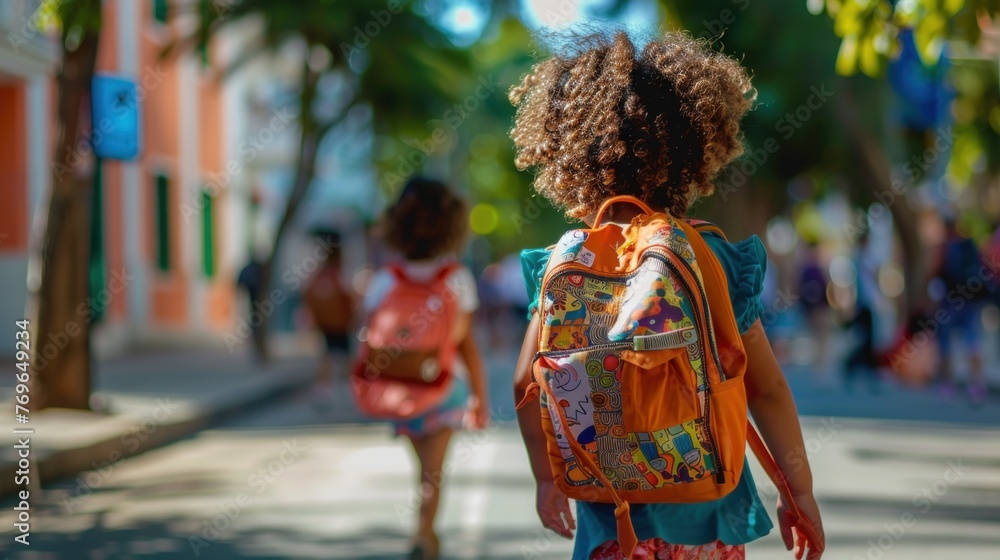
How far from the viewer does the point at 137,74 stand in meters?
22.9

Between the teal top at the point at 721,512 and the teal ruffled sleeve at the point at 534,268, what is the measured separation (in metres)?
0.01

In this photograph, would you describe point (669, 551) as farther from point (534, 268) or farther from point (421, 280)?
point (421, 280)

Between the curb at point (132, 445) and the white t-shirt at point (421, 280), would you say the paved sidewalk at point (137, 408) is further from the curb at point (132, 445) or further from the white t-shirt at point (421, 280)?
the white t-shirt at point (421, 280)

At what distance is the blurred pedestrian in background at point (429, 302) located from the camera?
5.34 metres

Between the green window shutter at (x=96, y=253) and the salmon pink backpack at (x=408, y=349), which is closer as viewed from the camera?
the salmon pink backpack at (x=408, y=349)

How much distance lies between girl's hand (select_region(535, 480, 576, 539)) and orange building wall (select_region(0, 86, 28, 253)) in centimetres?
1685

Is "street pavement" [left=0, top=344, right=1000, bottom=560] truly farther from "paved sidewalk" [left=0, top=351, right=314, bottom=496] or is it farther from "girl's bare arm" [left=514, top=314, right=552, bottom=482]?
"girl's bare arm" [left=514, top=314, right=552, bottom=482]

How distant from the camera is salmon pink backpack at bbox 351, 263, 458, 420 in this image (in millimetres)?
5258

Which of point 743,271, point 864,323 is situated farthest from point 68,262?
point 743,271

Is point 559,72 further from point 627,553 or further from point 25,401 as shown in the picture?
point 25,401

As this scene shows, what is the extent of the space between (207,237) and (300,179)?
826cm

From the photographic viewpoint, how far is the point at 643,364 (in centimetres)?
238

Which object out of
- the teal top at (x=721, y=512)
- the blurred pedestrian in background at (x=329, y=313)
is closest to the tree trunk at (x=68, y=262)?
the blurred pedestrian in background at (x=329, y=313)

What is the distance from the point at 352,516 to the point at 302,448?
332 centimetres
